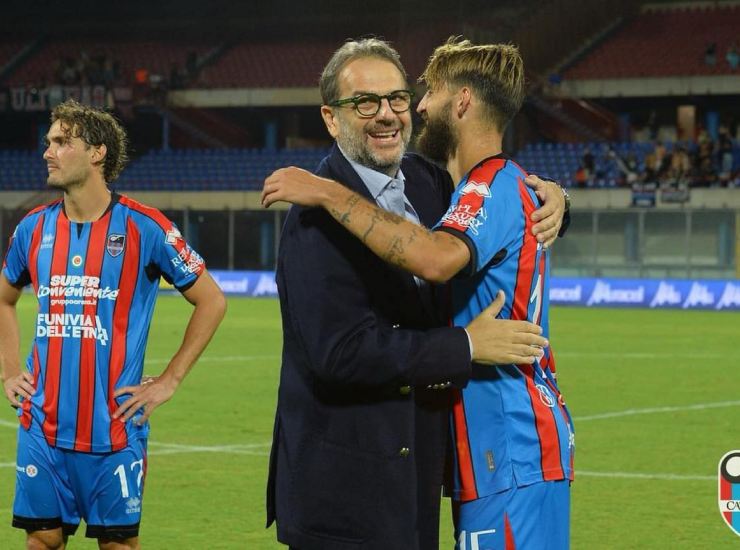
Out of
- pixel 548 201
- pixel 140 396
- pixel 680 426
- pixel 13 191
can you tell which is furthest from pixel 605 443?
pixel 13 191

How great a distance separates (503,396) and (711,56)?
38055 millimetres

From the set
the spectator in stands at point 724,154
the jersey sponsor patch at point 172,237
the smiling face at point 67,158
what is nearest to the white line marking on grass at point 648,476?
the jersey sponsor patch at point 172,237

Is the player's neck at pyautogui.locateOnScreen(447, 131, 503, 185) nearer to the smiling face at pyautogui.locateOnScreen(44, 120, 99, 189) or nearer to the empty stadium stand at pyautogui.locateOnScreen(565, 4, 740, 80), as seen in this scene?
the smiling face at pyautogui.locateOnScreen(44, 120, 99, 189)

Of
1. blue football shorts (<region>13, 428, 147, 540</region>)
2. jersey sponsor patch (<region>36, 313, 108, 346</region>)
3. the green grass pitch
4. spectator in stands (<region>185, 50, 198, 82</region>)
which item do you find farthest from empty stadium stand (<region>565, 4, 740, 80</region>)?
blue football shorts (<region>13, 428, 147, 540</region>)

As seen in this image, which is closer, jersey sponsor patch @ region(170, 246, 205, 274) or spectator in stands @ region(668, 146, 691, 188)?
jersey sponsor patch @ region(170, 246, 205, 274)

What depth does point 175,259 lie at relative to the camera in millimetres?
5203

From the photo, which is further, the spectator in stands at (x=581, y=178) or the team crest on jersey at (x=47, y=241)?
the spectator in stands at (x=581, y=178)

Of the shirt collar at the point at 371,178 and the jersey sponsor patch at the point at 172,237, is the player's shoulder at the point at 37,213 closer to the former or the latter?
the jersey sponsor patch at the point at 172,237

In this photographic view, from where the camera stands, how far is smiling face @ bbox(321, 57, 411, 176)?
11.5ft

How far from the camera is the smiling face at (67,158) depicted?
16.7 ft

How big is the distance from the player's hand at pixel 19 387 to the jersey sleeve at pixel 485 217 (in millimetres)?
2127

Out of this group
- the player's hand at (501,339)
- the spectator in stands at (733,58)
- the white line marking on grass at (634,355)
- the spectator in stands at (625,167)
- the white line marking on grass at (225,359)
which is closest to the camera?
the player's hand at (501,339)

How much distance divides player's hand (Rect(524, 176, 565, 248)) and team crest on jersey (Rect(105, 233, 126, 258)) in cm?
190

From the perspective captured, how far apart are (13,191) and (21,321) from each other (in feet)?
60.8
